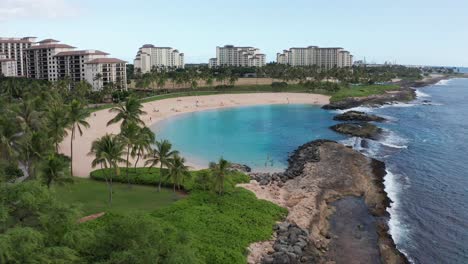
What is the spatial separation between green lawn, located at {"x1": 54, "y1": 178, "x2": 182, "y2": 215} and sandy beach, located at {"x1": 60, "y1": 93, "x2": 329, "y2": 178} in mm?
6319

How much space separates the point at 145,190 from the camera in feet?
138

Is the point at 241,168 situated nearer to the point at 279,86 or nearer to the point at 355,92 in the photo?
the point at 355,92

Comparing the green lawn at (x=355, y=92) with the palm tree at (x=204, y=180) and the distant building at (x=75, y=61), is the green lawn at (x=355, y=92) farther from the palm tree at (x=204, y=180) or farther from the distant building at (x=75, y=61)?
the palm tree at (x=204, y=180)

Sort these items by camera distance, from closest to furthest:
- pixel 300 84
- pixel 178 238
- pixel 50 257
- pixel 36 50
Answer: pixel 50 257
pixel 178 238
pixel 36 50
pixel 300 84

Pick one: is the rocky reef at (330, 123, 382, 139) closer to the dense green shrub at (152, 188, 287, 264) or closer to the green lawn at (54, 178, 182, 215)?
the dense green shrub at (152, 188, 287, 264)

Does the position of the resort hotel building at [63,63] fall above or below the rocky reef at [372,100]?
above

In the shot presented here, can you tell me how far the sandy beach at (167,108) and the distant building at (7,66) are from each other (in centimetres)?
5794

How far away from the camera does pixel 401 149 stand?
221ft

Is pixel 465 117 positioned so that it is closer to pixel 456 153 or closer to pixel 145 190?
pixel 456 153

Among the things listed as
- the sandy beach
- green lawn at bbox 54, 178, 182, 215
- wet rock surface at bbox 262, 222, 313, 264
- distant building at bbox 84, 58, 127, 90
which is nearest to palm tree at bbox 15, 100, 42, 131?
green lawn at bbox 54, 178, 182, 215

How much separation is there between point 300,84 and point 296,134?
85.6 m

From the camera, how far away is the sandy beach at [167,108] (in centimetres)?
5906

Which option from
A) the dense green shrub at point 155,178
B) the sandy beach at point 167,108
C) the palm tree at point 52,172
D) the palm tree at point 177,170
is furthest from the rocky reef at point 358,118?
the palm tree at point 52,172

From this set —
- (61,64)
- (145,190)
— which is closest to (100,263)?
(145,190)
